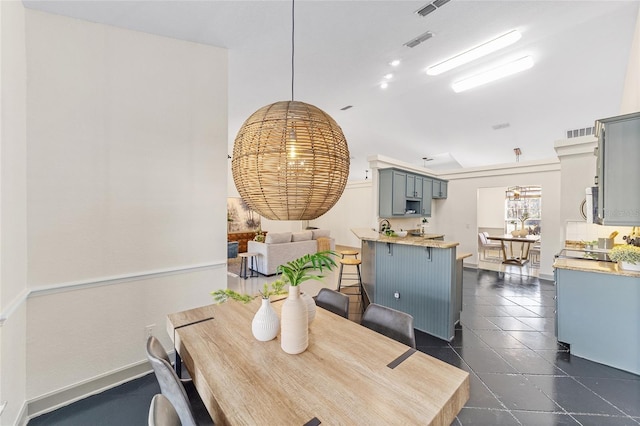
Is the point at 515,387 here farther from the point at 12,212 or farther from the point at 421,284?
the point at 12,212

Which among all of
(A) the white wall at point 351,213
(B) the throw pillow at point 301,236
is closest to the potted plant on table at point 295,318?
(B) the throw pillow at point 301,236

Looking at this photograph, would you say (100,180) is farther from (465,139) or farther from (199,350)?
(465,139)

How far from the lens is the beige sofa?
18.0ft

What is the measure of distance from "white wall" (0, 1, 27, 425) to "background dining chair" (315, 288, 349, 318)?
1959 millimetres

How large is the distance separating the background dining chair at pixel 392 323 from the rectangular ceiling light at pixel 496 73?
3.84 m

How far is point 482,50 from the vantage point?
9.61ft

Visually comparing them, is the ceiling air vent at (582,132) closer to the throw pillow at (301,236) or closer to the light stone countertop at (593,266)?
the light stone countertop at (593,266)

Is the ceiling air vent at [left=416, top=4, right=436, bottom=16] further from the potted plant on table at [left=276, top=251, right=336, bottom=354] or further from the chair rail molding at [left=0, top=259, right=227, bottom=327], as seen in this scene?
the chair rail molding at [left=0, top=259, right=227, bottom=327]

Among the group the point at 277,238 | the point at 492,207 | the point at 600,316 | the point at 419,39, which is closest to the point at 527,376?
the point at 600,316

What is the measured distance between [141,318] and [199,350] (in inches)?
55.6

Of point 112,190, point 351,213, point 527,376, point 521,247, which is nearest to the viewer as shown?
point 112,190

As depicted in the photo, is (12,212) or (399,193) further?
(399,193)

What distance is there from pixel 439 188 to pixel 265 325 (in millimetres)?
6427

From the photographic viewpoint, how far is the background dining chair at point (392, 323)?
1.60 meters
